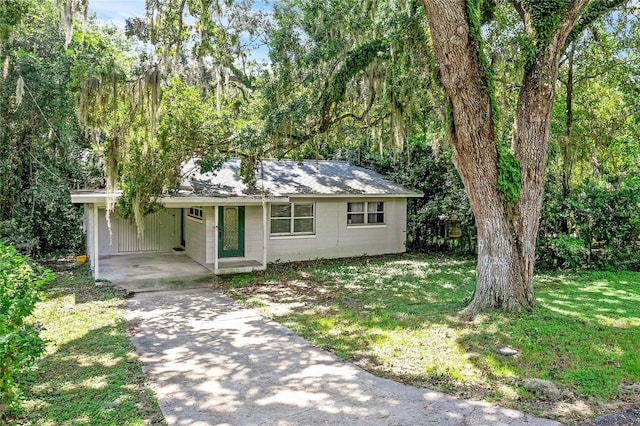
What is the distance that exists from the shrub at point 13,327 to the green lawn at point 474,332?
137 inches

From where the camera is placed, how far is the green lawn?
15.5ft

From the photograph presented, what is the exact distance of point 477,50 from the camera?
21.4 ft

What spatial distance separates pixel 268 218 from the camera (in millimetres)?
13422

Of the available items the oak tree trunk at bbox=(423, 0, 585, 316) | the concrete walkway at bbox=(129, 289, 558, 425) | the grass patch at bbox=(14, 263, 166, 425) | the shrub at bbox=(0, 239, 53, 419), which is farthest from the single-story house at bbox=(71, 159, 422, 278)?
the oak tree trunk at bbox=(423, 0, 585, 316)

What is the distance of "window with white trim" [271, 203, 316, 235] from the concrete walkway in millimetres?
6620

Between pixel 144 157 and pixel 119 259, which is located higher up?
pixel 144 157

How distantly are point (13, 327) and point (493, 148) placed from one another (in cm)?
641

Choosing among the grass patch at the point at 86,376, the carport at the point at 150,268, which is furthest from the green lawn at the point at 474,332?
the grass patch at the point at 86,376

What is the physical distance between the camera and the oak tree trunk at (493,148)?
6.50 m

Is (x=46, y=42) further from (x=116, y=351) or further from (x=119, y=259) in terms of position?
(x=116, y=351)

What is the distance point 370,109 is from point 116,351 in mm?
7991

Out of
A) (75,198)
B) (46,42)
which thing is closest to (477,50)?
(75,198)

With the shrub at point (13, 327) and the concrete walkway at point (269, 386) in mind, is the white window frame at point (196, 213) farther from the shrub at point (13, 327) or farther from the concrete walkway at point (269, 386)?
the shrub at point (13, 327)

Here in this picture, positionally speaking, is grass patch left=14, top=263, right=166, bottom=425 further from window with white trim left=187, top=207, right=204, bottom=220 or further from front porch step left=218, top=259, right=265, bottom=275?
window with white trim left=187, top=207, right=204, bottom=220
